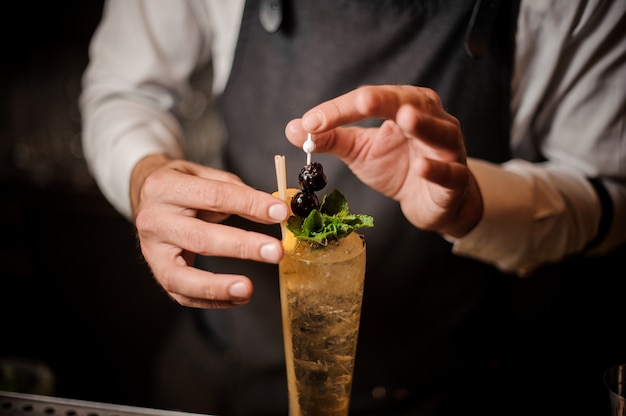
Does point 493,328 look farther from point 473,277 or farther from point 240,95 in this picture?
point 240,95

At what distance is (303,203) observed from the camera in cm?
94

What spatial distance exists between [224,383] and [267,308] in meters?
0.39

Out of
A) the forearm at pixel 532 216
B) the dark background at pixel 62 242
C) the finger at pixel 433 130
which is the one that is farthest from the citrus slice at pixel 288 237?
the dark background at pixel 62 242

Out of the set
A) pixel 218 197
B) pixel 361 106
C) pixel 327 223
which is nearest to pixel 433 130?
pixel 361 106

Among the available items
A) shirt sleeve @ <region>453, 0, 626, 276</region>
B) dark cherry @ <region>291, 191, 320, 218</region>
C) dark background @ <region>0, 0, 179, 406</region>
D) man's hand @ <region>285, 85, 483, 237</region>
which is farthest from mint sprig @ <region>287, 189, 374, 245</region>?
dark background @ <region>0, 0, 179, 406</region>

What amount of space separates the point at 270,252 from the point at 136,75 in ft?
3.37

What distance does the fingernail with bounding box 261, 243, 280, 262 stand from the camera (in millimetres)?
845

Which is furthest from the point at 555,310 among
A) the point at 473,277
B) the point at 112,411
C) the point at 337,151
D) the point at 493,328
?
the point at 112,411

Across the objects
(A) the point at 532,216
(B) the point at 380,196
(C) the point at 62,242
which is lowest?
(C) the point at 62,242

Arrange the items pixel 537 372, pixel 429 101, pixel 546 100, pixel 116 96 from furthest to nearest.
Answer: pixel 537 372 → pixel 116 96 → pixel 546 100 → pixel 429 101

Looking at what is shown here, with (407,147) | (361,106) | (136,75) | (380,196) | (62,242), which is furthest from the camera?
(62,242)

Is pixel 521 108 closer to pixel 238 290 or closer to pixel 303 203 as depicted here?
pixel 303 203

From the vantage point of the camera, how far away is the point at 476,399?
172cm

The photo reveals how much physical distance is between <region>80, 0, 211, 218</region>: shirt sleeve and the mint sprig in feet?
2.14
